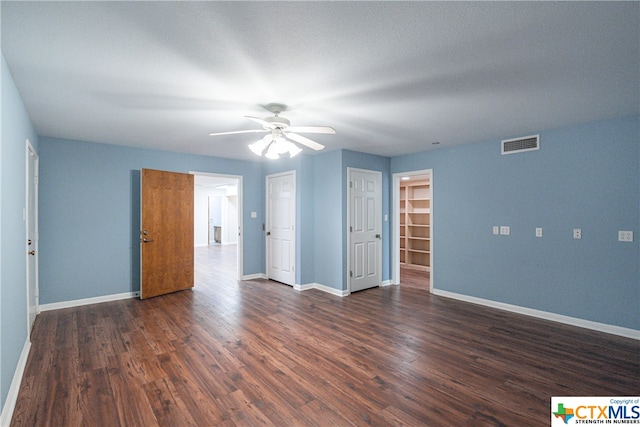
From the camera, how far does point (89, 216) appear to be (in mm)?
4426

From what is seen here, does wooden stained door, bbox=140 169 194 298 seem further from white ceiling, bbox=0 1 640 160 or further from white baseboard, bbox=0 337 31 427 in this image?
white baseboard, bbox=0 337 31 427

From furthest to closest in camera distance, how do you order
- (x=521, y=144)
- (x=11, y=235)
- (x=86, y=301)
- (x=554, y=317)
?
(x=86, y=301), (x=521, y=144), (x=554, y=317), (x=11, y=235)

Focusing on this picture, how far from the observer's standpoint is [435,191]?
16.3ft

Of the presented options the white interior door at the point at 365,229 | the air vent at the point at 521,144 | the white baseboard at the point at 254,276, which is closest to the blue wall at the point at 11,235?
the white baseboard at the point at 254,276

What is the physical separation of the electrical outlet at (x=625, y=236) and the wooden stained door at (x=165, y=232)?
5789 millimetres

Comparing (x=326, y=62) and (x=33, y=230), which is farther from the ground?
(x=326, y=62)

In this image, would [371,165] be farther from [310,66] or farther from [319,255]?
[310,66]

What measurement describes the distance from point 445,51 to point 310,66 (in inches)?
35.4

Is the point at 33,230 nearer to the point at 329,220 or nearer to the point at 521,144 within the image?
the point at 329,220

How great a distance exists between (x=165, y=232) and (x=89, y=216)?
1.02 metres

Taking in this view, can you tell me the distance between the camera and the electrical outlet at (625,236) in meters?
3.21

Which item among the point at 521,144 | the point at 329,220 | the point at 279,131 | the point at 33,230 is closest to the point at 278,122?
the point at 279,131

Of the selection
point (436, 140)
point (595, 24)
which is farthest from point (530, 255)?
point (595, 24)

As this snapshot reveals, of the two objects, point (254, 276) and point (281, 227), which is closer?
point (281, 227)
